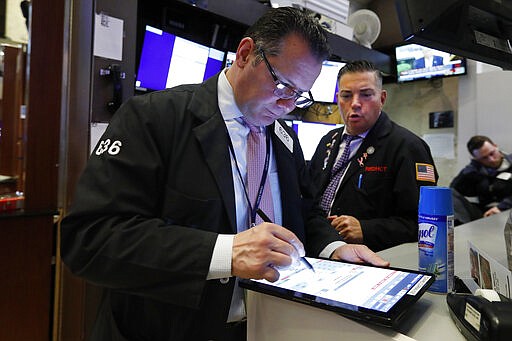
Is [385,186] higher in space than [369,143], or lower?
lower

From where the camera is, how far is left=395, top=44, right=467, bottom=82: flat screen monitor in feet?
14.1

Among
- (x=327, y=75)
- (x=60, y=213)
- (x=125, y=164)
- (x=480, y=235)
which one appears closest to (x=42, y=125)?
(x=60, y=213)

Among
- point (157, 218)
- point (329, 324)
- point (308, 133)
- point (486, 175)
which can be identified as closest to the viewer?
point (329, 324)

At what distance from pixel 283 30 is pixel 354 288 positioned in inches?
29.1

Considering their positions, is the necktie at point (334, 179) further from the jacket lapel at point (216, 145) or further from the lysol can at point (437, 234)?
the lysol can at point (437, 234)

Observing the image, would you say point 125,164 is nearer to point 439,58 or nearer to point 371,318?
point 371,318

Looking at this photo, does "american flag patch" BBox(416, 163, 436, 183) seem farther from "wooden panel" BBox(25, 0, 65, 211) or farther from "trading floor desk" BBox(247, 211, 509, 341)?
"wooden panel" BBox(25, 0, 65, 211)

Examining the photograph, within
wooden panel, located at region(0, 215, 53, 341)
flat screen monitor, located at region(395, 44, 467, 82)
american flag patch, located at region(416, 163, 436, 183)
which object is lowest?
wooden panel, located at region(0, 215, 53, 341)

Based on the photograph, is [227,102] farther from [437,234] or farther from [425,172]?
[425,172]

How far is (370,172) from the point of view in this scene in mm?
1818

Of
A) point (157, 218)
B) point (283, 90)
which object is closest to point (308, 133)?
point (283, 90)

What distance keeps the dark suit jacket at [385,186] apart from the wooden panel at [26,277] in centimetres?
152

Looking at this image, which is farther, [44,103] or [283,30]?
[44,103]

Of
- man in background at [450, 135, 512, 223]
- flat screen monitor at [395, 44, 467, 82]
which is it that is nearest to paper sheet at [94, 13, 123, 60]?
man in background at [450, 135, 512, 223]
